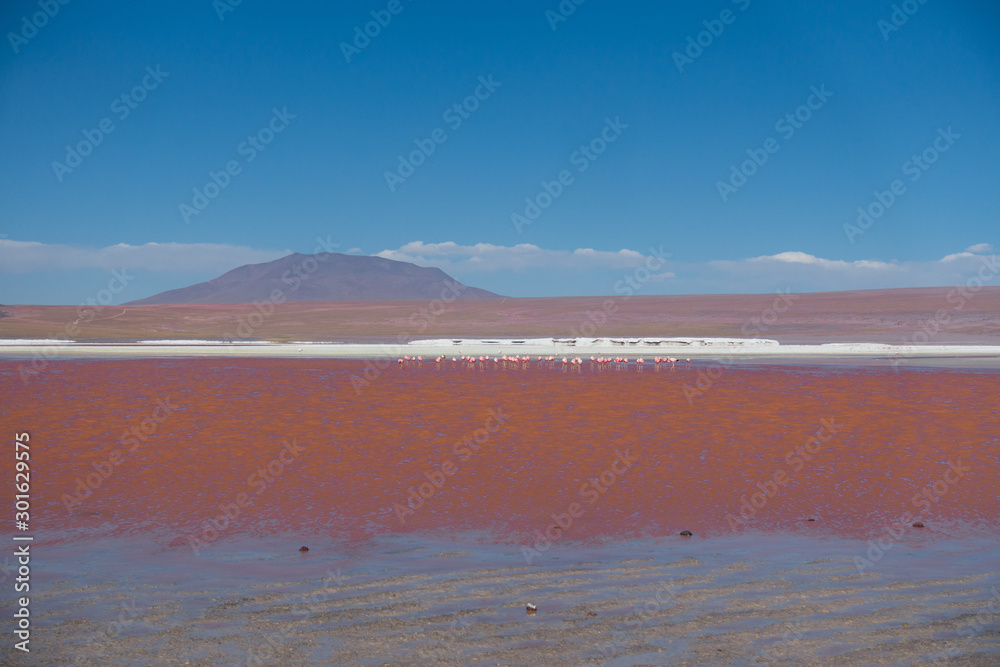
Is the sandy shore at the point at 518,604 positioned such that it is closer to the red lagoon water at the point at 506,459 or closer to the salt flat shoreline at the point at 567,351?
the red lagoon water at the point at 506,459

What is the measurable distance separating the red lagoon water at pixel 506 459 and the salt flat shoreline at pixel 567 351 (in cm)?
1688

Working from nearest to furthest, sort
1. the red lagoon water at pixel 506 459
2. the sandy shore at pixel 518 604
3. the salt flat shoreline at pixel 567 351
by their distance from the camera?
the sandy shore at pixel 518 604 < the red lagoon water at pixel 506 459 < the salt flat shoreline at pixel 567 351

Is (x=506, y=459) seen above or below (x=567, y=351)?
below

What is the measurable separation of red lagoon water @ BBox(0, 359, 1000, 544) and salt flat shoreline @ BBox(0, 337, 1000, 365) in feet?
55.4

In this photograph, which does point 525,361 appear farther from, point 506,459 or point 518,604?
point 518,604

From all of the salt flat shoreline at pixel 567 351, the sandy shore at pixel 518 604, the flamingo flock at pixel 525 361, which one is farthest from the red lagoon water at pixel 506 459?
the salt flat shoreline at pixel 567 351

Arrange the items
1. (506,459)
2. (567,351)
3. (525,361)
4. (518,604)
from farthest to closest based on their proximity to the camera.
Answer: (567,351) < (525,361) < (506,459) < (518,604)

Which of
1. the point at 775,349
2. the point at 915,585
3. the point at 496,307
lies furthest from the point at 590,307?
the point at 915,585

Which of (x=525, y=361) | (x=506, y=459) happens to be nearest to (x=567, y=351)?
(x=525, y=361)

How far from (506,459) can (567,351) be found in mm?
31466

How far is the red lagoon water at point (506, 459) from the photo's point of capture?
801cm

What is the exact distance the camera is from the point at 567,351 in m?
42.4

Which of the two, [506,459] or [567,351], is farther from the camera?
[567,351]

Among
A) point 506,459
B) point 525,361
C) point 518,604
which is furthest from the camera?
point 525,361
